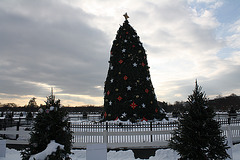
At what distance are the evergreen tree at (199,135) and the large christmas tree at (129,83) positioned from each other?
12.2m

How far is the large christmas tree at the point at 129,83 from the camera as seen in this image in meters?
18.4

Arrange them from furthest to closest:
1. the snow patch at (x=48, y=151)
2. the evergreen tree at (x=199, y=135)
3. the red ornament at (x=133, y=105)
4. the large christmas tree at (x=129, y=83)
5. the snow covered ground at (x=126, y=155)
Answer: the large christmas tree at (x=129, y=83) < the red ornament at (x=133, y=105) < the snow covered ground at (x=126, y=155) < the evergreen tree at (x=199, y=135) < the snow patch at (x=48, y=151)

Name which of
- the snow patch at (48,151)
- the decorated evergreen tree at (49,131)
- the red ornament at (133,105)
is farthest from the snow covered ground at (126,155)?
the red ornament at (133,105)

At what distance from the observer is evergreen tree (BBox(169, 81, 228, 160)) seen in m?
5.27

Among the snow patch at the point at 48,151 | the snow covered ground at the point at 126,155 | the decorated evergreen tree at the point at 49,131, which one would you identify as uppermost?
the decorated evergreen tree at the point at 49,131

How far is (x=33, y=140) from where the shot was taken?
5273mm

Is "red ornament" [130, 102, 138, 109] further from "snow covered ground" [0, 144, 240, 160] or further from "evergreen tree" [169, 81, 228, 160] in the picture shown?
"evergreen tree" [169, 81, 228, 160]

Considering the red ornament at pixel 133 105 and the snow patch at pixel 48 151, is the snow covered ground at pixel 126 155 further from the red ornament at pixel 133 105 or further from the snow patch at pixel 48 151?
the red ornament at pixel 133 105

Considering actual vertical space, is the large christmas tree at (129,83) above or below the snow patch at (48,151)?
above

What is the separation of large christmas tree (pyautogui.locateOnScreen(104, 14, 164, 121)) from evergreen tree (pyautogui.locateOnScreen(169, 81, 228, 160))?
1215cm

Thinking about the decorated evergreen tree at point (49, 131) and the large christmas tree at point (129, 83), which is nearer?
the decorated evergreen tree at point (49, 131)

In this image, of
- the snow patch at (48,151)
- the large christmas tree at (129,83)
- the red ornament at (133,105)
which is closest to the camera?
the snow patch at (48,151)

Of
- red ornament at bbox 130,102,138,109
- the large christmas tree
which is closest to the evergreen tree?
the large christmas tree

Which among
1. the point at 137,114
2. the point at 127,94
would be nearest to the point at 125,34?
the point at 127,94
